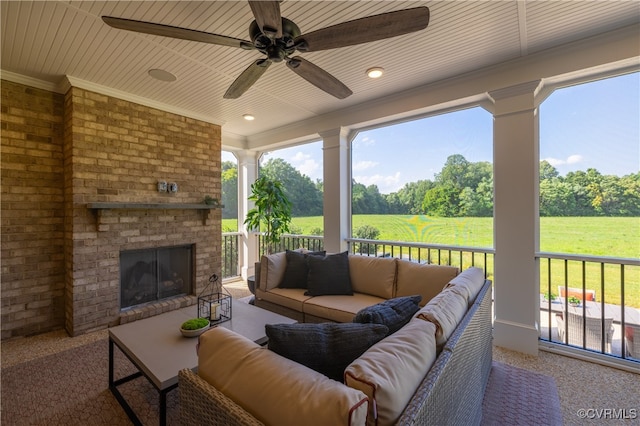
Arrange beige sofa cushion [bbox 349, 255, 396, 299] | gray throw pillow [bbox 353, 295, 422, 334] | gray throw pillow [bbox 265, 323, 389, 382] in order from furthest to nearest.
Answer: beige sofa cushion [bbox 349, 255, 396, 299]
gray throw pillow [bbox 353, 295, 422, 334]
gray throw pillow [bbox 265, 323, 389, 382]

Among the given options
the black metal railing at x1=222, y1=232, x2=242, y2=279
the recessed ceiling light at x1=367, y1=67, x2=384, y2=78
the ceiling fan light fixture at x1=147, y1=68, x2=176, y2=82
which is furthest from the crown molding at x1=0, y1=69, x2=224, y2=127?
the recessed ceiling light at x1=367, y1=67, x2=384, y2=78

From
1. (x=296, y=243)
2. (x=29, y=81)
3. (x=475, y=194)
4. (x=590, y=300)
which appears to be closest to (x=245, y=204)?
(x=296, y=243)

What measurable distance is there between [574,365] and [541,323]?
17.8 inches

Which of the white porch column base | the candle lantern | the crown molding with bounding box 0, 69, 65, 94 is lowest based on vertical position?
the white porch column base

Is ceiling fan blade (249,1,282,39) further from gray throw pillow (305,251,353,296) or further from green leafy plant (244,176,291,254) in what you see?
green leafy plant (244,176,291,254)

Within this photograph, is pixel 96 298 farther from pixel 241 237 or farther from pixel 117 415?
pixel 241 237

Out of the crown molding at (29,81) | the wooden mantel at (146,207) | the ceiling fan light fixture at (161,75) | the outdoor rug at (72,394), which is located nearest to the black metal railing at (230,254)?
the wooden mantel at (146,207)

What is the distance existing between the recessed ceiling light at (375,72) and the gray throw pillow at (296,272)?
2056mm

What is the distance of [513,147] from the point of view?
2.68 m

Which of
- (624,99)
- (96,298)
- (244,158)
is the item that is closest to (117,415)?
(96,298)

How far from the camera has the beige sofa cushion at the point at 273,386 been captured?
2.35 feet

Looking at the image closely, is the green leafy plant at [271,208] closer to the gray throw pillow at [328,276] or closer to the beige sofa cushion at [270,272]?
the beige sofa cushion at [270,272]

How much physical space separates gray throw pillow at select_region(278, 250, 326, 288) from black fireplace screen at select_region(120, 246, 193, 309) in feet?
5.61

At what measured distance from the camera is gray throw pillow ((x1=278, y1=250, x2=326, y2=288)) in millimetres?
3073
